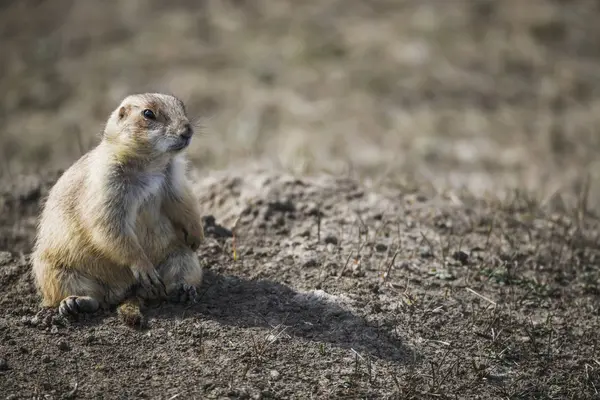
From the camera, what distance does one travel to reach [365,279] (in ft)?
16.8

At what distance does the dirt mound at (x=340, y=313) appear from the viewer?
4188mm

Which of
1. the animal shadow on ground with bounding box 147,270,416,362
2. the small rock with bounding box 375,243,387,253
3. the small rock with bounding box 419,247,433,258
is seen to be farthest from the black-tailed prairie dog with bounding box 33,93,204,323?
the small rock with bounding box 419,247,433,258

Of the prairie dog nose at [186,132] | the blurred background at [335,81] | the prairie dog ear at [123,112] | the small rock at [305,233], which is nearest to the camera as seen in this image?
the prairie dog nose at [186,132]

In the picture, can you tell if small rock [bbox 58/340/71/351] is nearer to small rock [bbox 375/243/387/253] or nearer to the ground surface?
the ground surface

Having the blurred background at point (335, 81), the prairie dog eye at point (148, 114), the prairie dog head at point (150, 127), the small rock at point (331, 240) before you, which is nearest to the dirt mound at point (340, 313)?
the small rock at point (331, 240)

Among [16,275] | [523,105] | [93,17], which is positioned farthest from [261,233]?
[93,17]

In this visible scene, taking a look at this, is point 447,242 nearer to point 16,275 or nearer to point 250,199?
point 250,199

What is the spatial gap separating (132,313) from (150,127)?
107 centimetres

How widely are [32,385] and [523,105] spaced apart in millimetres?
8706

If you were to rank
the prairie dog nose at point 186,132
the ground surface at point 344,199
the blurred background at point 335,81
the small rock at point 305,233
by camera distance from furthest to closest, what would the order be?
1. the blurred background at point 335,81
2. the small rock at point 305,233
3. the prairie dog nose at point 186,132
4. the ground surface at point 344,199

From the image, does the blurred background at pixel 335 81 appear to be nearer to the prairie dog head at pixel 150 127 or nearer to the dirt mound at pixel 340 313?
the dirt mound at pixel 340 313

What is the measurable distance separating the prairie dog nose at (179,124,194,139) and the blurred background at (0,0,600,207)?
3.54m

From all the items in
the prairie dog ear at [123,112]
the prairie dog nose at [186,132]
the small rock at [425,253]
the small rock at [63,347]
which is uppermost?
the prairie dog ear at [123,112]

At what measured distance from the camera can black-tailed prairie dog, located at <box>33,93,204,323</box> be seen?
452cm
